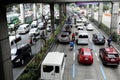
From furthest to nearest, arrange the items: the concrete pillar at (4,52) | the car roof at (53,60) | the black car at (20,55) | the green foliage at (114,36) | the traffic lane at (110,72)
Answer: the green foliage at (114,36) < the black car at (20,55) < the traffic lane at (110,72) < the car roof at (53,60) < the concrete pillar at (4,52)

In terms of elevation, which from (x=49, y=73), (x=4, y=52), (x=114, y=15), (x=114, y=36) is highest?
(x=114, y=15)

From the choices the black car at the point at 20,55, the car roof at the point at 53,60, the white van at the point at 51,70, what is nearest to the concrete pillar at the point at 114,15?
the black car at the point at 20,55

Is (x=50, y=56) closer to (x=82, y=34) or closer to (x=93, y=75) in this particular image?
(x=93, y=75)

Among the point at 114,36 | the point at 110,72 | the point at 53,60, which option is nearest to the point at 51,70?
the point at 53,60

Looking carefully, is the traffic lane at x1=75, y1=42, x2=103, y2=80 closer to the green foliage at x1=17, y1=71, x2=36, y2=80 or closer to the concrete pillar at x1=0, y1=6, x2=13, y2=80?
Result: the green foliage at x1=17, y1=71, x2=36, y2=80

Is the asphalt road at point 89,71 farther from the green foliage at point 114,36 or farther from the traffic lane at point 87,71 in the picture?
the green foliage at point 114,36

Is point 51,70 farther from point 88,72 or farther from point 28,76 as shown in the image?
point 88,72

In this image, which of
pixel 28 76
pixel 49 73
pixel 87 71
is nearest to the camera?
pixel 28 76

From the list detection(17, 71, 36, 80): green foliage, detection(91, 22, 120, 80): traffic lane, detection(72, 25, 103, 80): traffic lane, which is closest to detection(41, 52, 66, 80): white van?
detection(17, 71, 36, 80): green foliage

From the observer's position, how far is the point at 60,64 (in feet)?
55.5

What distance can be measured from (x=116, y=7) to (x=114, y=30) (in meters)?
4.08

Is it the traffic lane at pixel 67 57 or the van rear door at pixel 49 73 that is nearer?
the van rear door at pixel 49 73

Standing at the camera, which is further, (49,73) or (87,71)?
(87,71)

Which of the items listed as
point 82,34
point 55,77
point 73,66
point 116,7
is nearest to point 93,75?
point 73,66
